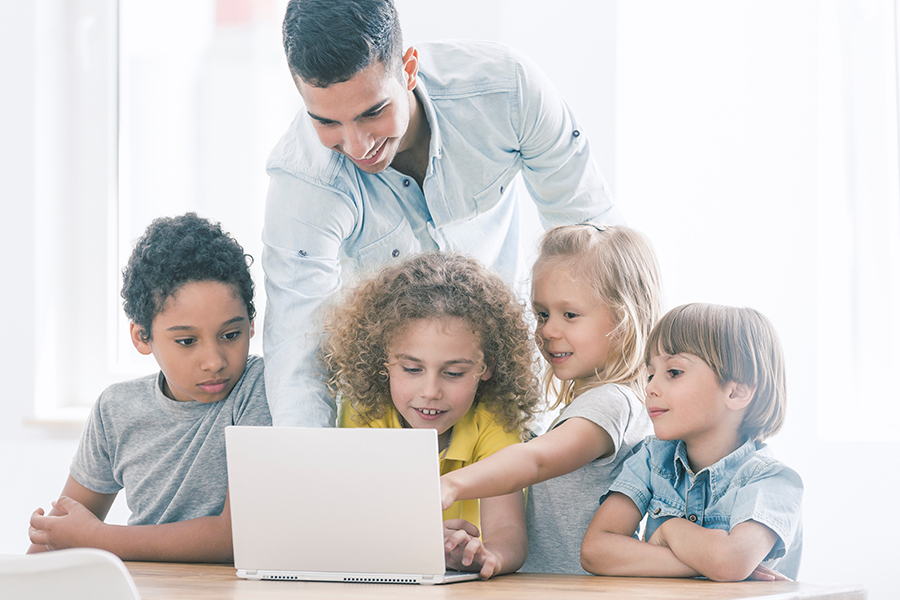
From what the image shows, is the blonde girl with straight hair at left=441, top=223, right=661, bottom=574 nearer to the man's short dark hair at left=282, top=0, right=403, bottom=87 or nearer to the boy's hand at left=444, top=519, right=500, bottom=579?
the boy's hand at left=444, top=519, right=500, bottom=579

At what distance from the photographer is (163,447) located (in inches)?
56.0

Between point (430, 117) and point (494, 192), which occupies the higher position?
point (430, 117)

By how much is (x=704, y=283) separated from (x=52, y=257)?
6.46 feet

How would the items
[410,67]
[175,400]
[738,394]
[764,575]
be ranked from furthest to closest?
[175,400] < [410,67] < [738,394] < [764,575]

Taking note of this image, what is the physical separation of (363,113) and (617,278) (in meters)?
0.48

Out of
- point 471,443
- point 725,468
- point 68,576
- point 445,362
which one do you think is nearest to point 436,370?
point 445,362

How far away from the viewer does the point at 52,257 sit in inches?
98.7

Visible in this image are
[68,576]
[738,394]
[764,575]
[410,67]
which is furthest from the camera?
[410,67]

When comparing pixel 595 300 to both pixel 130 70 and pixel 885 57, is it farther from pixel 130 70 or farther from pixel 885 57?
pixel 130 70

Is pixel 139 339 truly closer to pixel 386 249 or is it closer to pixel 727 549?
pixel 386 249

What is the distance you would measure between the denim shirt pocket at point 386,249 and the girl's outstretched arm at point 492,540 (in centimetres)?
51

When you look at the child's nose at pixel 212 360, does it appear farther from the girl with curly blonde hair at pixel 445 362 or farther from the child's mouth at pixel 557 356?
the child's mouth at pixel 557 356

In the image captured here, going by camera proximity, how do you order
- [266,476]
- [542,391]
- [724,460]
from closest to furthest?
[266,476]
[724,460]
[542,391]

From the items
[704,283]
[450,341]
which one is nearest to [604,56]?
[704,283]
